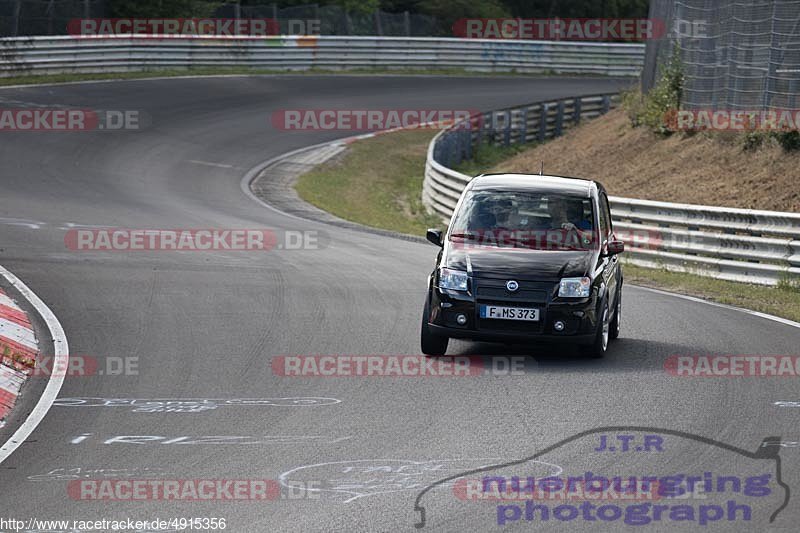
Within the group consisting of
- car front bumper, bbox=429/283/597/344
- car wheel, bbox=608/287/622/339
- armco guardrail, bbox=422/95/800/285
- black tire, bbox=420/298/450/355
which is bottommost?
armco guardrail, bbox=422/95/800/285

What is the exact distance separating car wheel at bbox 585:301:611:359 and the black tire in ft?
4.63

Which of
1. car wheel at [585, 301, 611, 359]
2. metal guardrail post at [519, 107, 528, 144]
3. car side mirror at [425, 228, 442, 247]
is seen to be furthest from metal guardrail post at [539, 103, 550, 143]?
car wheel at [585, 301, 611, 359]

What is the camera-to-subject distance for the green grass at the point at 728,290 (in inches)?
622

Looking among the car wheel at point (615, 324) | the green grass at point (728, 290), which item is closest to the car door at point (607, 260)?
the car wheel at point (615, 324)

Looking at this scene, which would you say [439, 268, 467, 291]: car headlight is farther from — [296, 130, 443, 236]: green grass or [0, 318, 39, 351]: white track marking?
[296, 130, 443, 236]: green grass

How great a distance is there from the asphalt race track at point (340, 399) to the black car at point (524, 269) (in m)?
0.42

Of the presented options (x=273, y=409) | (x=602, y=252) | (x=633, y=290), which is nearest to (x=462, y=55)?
(x=633, y=290)

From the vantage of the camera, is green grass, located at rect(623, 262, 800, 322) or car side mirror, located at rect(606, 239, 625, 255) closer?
car side mirror, located at rect(606, 239, 625, 255)

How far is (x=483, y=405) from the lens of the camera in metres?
9.65

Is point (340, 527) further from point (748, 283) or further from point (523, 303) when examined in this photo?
point (748, 283)

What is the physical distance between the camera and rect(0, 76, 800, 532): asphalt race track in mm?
7133

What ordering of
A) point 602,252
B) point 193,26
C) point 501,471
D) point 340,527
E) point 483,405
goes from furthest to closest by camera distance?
point 193,26 → point 602,252 → point 483,405 → point 501,471 → point 340,527

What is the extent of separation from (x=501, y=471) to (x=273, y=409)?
2385 mm

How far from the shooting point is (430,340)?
452 inches
